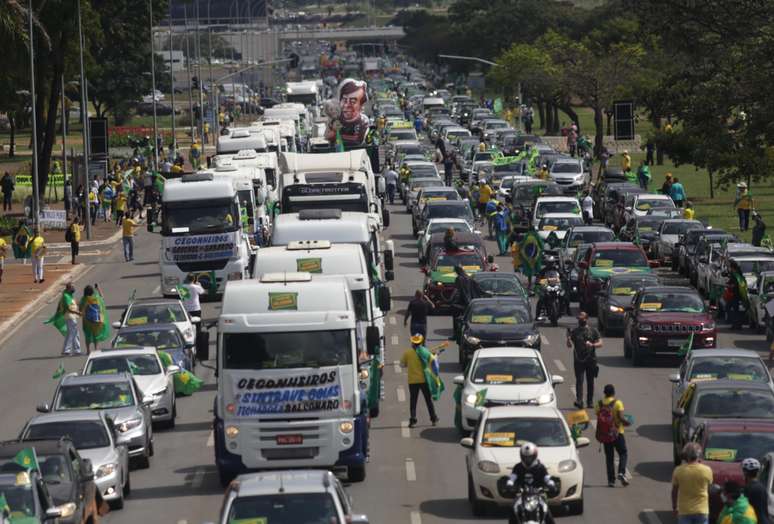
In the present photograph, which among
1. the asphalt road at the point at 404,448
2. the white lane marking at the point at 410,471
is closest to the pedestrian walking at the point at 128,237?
the asphalt road at the point at 404,448

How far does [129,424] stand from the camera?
26.9m

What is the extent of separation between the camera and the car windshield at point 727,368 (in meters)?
28.0

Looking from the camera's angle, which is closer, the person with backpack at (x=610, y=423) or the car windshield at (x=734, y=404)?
the person with backpack at (x=610, y=423)

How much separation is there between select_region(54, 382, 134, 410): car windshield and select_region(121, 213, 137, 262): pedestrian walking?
28808 millimetres

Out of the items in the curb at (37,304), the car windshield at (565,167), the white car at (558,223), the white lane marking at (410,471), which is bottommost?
the curb at (37,304)

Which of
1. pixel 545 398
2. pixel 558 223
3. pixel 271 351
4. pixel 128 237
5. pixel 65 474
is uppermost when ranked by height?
pixel 271 351

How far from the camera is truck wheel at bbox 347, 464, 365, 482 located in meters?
25.2

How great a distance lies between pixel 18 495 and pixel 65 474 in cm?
175

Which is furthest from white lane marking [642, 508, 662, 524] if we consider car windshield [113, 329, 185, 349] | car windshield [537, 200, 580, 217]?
car windshield [537, 200, 580, 217]

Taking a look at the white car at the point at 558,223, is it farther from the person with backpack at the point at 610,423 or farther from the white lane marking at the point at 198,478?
the person with backpack at the point at 610,423

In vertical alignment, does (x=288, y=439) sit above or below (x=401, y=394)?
above

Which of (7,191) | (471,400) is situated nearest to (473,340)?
(471,400)

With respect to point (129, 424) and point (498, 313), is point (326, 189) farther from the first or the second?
point (129, 424)

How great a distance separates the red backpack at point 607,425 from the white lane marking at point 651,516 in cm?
145
